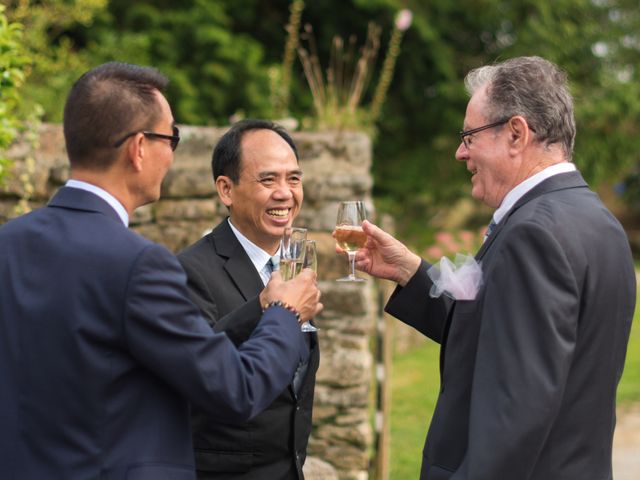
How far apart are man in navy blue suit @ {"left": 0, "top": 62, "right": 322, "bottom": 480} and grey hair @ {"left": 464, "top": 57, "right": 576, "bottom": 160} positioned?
1.05 metres

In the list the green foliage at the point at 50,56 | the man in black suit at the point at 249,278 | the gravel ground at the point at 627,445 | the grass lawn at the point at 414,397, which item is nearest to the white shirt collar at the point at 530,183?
the man in black suit at the point at 249,278

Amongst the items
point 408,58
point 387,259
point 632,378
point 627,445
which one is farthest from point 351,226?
point 408,58

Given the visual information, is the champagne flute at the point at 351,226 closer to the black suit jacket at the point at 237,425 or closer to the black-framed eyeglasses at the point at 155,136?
the black suit jacket at the point at 237,425

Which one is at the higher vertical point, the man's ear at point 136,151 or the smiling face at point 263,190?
the man's ear at point 136,151

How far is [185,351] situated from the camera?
2309mm

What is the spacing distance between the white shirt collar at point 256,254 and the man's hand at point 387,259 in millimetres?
288

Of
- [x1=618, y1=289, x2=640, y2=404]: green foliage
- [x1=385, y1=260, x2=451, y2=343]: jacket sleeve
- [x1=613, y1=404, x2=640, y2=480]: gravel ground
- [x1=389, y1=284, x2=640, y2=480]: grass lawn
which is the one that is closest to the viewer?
[x1=385, y1=260, x2=451, y2=343]: jacket sleeve

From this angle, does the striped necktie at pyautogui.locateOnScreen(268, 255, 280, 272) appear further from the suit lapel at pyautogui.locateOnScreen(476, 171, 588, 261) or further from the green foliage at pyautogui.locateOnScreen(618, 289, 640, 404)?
the green foliage at pyautogui.locateOnScreen(618, 289, 640, 404)

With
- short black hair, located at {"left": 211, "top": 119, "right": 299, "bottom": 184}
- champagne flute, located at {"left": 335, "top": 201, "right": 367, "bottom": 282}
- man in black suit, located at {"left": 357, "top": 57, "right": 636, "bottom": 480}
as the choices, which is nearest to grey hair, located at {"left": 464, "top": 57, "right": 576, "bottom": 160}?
man in black suit, located at {"left": 357, "top": 57, "right": 636, "bottom": 480}

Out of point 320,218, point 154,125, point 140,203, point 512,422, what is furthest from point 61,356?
point 320,218

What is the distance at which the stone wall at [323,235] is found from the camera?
235 inches

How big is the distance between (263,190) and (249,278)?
35 cm

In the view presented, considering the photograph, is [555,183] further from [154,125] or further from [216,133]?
[216,133]

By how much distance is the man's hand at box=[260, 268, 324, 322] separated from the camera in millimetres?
2709
